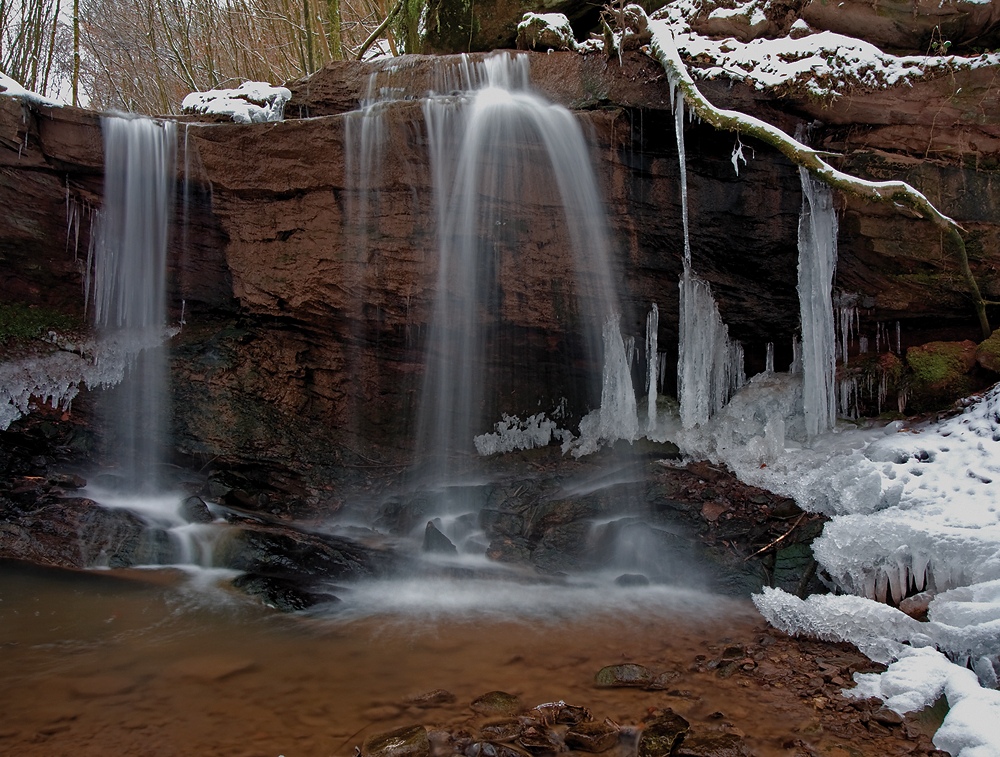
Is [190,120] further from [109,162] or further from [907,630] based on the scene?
[907,630]

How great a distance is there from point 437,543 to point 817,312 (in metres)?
4.50

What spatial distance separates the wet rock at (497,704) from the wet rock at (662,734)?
68 centimetres

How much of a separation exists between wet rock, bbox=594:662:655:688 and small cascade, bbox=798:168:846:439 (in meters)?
3.75

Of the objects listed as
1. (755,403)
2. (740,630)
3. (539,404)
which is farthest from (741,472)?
(539,404)

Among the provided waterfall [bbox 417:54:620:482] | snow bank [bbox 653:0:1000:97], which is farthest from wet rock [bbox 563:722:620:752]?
snow bank [bbox 653:0:1000:97]

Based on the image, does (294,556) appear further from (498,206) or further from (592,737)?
(498,206)

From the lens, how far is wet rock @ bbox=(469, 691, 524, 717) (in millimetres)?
3592

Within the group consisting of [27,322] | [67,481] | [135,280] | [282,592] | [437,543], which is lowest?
[282,592]

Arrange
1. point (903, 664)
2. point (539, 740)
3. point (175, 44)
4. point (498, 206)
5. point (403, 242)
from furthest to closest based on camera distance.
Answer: point (175, 44), point (403, 242), point (498, 206), point (903, 664), point (539, 740)

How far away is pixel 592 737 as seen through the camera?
3354 millimetres

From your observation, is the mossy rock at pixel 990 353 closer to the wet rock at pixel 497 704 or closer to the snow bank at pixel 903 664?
the snow bank at pixel 903 664

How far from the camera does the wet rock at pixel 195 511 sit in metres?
6.63

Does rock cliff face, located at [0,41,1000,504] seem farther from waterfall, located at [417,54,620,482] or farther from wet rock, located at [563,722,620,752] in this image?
wet rock, located at [563,722,620,752]

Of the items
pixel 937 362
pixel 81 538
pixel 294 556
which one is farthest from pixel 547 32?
pixel 81 538
